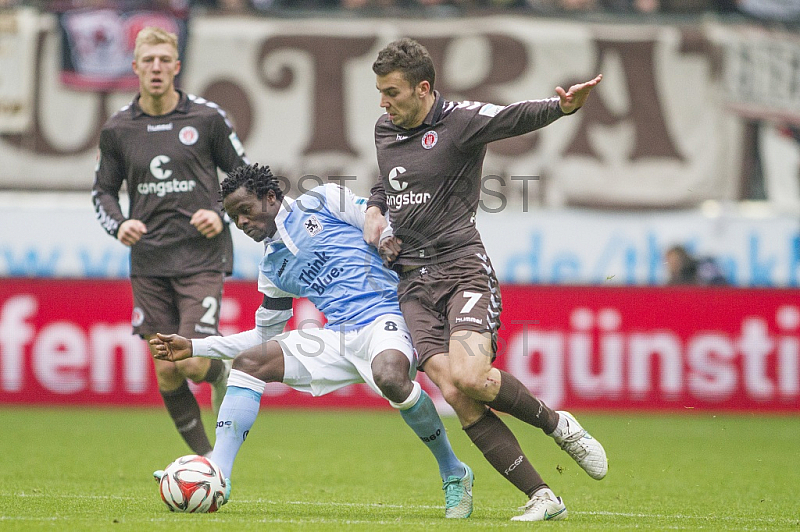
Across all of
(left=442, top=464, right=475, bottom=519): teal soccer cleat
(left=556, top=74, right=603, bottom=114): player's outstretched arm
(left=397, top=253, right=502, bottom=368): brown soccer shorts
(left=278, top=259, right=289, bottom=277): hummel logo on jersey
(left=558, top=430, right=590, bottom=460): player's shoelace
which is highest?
(left=556, top=74, right=603, bottom=114): player's outstretched arm

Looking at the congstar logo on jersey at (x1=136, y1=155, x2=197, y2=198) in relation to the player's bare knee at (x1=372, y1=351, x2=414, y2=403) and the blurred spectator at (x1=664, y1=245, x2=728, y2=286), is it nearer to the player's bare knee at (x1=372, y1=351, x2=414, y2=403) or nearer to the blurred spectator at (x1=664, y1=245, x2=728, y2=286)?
the player's bare knee at (x1=372, y1=351, x2=414, y2=403)

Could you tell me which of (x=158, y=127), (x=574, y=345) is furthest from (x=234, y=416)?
(x=574, y=345)

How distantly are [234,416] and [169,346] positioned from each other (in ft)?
1.69

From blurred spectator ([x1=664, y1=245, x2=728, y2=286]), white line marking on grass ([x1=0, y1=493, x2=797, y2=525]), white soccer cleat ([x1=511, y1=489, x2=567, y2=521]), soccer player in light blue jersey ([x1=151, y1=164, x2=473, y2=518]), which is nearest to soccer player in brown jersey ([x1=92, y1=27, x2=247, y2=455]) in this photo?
white line marking on grass ([x1=0, y1=493, x2=797, y2=525])

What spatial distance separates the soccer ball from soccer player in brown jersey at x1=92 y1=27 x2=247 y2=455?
1.68 m

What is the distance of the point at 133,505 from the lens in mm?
5898

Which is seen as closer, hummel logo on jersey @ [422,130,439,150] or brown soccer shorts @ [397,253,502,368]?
brown soccer shorts @ [397,253,502,368]

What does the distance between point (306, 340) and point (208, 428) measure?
505cm

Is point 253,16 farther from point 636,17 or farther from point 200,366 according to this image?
point 200,366

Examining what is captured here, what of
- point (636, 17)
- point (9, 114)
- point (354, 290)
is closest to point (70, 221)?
point (9, 114)

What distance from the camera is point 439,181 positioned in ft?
19.3

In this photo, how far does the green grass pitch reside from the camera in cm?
547

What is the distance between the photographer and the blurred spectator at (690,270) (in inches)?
523

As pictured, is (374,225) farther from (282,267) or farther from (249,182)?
(249,182)
